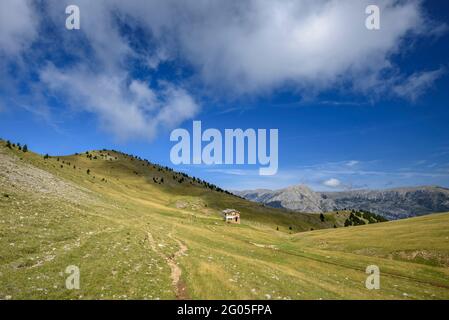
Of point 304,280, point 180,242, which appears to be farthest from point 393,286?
point 180,242

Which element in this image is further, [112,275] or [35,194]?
[35,194]

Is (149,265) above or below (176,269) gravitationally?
above

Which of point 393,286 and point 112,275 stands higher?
point 112,275

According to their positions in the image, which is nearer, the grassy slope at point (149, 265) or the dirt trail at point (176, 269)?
the grassy slope at point (149, 265)

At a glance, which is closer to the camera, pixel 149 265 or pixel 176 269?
pixel 149 265

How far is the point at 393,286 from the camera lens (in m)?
33.7

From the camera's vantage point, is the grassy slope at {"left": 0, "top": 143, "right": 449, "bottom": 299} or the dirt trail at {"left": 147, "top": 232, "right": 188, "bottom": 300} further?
the dirt trail at {"left": 147, "top": 232, "right": 188, "bottom": 300}
